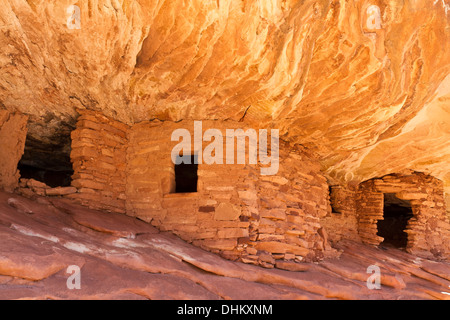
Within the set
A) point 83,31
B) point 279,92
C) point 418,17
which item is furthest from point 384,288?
point 83,31

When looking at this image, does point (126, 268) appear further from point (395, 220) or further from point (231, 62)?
point (395, 220)

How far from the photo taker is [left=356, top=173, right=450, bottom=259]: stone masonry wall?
7.23 m

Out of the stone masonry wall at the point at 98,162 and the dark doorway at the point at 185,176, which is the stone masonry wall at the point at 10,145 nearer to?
the stone masonry wall at the point at 98,162

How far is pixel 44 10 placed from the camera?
2902 mm

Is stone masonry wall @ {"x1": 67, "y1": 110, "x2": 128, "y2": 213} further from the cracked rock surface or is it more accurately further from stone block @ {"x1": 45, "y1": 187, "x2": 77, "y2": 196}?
the cracked rock surface

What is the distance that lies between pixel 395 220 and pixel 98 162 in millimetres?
8332

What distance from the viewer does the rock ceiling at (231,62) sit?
3.11 metres

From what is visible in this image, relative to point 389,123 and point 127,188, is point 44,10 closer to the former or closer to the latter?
point 127,188

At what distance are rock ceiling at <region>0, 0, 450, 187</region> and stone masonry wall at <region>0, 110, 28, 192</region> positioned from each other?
5.3 inches

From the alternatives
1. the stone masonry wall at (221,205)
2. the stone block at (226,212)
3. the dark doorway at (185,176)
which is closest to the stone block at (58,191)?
the stone masonry wall at (221,205)

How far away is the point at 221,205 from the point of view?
4.23 m

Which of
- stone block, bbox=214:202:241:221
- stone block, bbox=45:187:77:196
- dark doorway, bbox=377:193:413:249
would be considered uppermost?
stone block, bbox=45:187:77:196

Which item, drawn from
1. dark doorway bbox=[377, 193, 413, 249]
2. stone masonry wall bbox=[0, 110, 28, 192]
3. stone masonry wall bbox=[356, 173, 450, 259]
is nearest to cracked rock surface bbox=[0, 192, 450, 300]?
stone masonry wall bbox=[0, 110, 28, 192]

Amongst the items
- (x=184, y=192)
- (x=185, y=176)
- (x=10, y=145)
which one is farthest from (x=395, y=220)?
(x=10, y=145)
